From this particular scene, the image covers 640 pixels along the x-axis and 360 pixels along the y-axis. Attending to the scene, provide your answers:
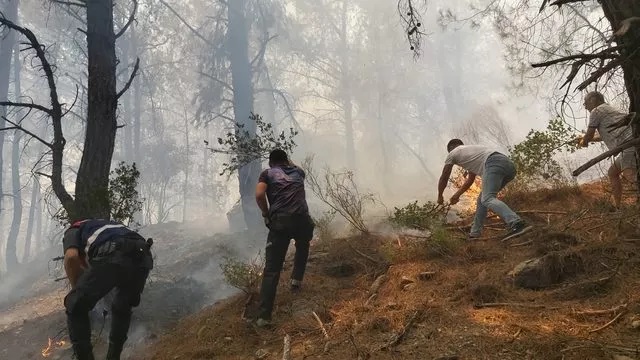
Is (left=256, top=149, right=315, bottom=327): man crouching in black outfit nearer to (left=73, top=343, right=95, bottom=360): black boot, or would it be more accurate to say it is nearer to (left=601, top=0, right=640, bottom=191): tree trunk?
(left=73, top=343, right=95, bottom=360): black boot

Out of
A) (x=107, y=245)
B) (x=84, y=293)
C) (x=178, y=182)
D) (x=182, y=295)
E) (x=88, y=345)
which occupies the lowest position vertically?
(x=182, y=295)

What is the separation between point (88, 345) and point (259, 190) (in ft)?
6.33

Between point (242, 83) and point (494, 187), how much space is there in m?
12.6

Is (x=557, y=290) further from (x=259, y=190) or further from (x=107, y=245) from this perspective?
(x=107, y=245)

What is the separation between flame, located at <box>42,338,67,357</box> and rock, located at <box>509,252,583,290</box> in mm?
5976

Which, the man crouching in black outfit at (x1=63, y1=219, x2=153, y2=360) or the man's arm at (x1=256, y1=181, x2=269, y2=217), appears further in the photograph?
the man's arm at (x1=256, y1=181, x2=269, y2=217)

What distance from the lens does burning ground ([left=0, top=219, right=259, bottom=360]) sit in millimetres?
5973

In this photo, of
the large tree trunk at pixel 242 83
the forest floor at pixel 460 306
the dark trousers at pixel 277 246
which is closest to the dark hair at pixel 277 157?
the dark trousers at pixel 277 246

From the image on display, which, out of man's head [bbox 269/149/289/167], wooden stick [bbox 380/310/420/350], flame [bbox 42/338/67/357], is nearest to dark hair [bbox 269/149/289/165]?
man's head [bbox 269/149/289/167]

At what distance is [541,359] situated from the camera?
2.37 metres

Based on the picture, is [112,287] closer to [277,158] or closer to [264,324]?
[264,324]

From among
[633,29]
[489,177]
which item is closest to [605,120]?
[489,177]

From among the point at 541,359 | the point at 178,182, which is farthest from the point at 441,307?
the point at 178,182

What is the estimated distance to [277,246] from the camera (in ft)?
13.7
